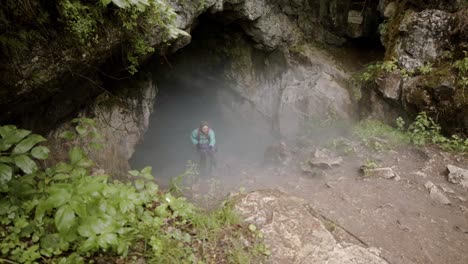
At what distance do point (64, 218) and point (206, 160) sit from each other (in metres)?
6.63

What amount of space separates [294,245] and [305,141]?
20.3 ft

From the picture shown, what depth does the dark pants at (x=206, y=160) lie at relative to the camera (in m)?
7.93

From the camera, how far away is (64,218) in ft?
5.86

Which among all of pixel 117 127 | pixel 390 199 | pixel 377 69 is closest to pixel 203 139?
pixel 117 127

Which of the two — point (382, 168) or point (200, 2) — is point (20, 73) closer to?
point (200, 2)

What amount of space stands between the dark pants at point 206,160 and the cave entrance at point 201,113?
378mm

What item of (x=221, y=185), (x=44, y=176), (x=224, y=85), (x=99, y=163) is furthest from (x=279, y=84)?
(x=44, y=176)

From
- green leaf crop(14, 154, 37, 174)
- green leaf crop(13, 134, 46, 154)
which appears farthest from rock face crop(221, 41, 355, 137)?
green leaf crop(14, 154, 37, 174)

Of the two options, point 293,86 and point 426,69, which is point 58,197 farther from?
point 293,86

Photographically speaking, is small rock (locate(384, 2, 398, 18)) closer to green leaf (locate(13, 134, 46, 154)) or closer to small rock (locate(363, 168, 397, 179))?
small rock (locate(363, 168, 397, 179))

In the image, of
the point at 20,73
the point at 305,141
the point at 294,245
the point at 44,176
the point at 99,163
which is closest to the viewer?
the point at 44,176

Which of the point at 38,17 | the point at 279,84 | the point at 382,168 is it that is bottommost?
the point at 382,168

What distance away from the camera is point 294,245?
3295 millimetres

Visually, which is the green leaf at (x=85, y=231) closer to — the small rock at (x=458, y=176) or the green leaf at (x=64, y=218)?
the green leaf at (x=64, y=218)
